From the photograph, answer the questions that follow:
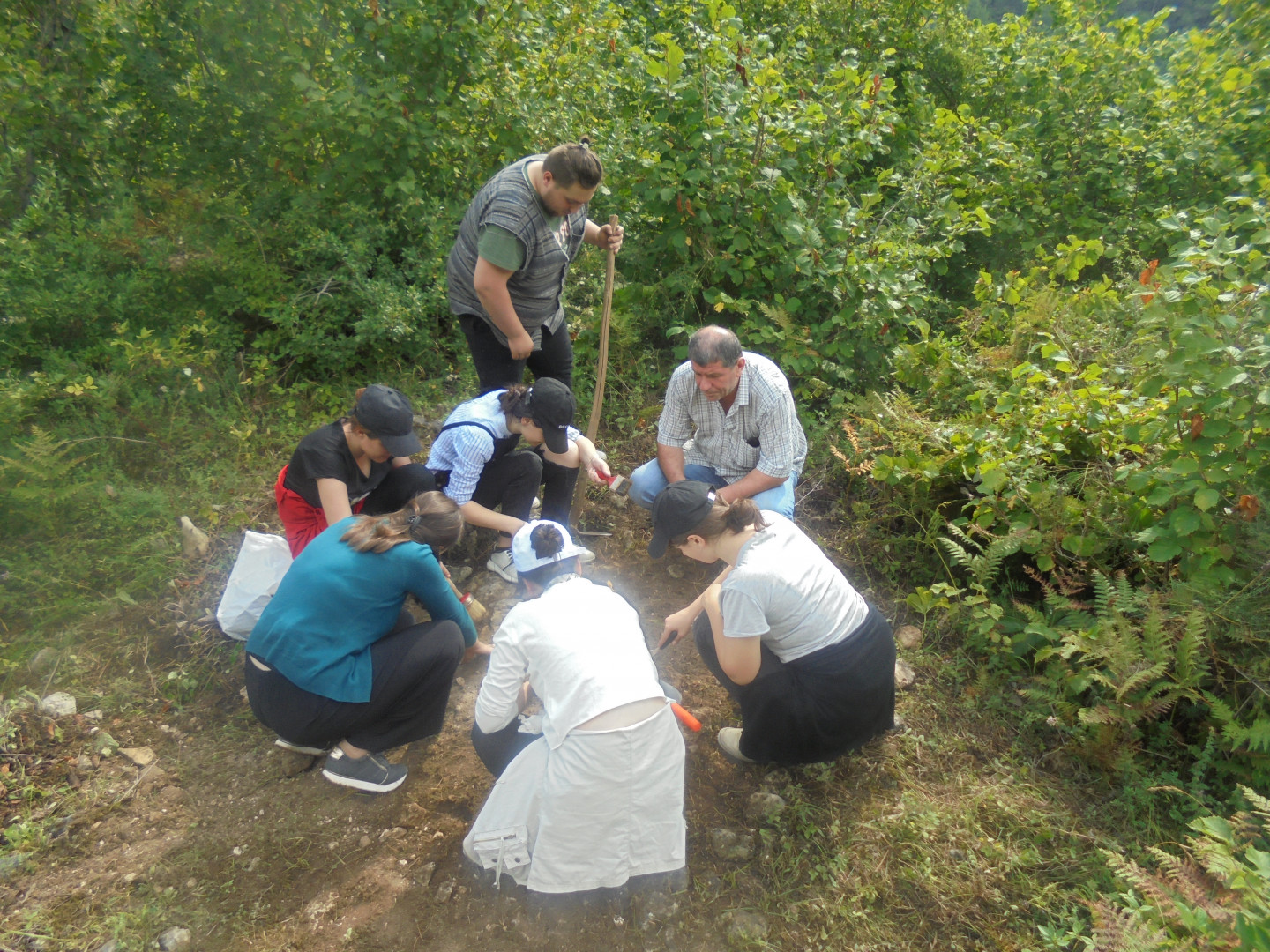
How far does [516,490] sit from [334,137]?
9.83 ft

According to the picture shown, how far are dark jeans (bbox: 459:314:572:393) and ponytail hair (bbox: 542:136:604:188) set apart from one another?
0.83 metres

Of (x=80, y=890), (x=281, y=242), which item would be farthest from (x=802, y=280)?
(x=80, y=890)

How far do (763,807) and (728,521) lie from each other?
1.21 meters

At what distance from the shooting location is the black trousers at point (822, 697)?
8.66 feet

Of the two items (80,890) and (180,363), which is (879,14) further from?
(80,890)

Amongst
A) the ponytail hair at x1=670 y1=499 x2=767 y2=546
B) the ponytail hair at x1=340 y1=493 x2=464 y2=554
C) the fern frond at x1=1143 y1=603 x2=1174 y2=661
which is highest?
the ponytail hair at x1=670 y1=499 x2=767 y2=546

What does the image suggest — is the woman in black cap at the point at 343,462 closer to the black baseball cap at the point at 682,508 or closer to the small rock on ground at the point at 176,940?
the black baseball cap at the point at 682,508

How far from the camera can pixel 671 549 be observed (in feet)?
13.6

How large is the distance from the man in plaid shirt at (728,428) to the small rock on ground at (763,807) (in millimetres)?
1329

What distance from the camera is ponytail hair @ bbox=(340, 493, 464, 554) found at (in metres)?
2.58

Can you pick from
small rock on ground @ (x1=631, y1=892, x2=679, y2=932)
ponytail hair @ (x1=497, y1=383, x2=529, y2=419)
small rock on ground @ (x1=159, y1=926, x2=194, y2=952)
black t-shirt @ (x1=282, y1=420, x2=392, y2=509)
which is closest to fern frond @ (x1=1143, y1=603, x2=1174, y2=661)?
small rock on ground @ (x1=631, y1=892, x2=679, y2=932)

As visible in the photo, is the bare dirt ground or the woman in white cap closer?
the woman in white cap

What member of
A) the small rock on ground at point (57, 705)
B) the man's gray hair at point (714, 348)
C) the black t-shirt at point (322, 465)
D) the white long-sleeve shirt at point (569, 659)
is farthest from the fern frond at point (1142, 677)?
the small rock on ground at point (57, 705)

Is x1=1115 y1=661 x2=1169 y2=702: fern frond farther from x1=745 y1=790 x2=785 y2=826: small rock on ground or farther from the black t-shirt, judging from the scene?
the black t-shirt
